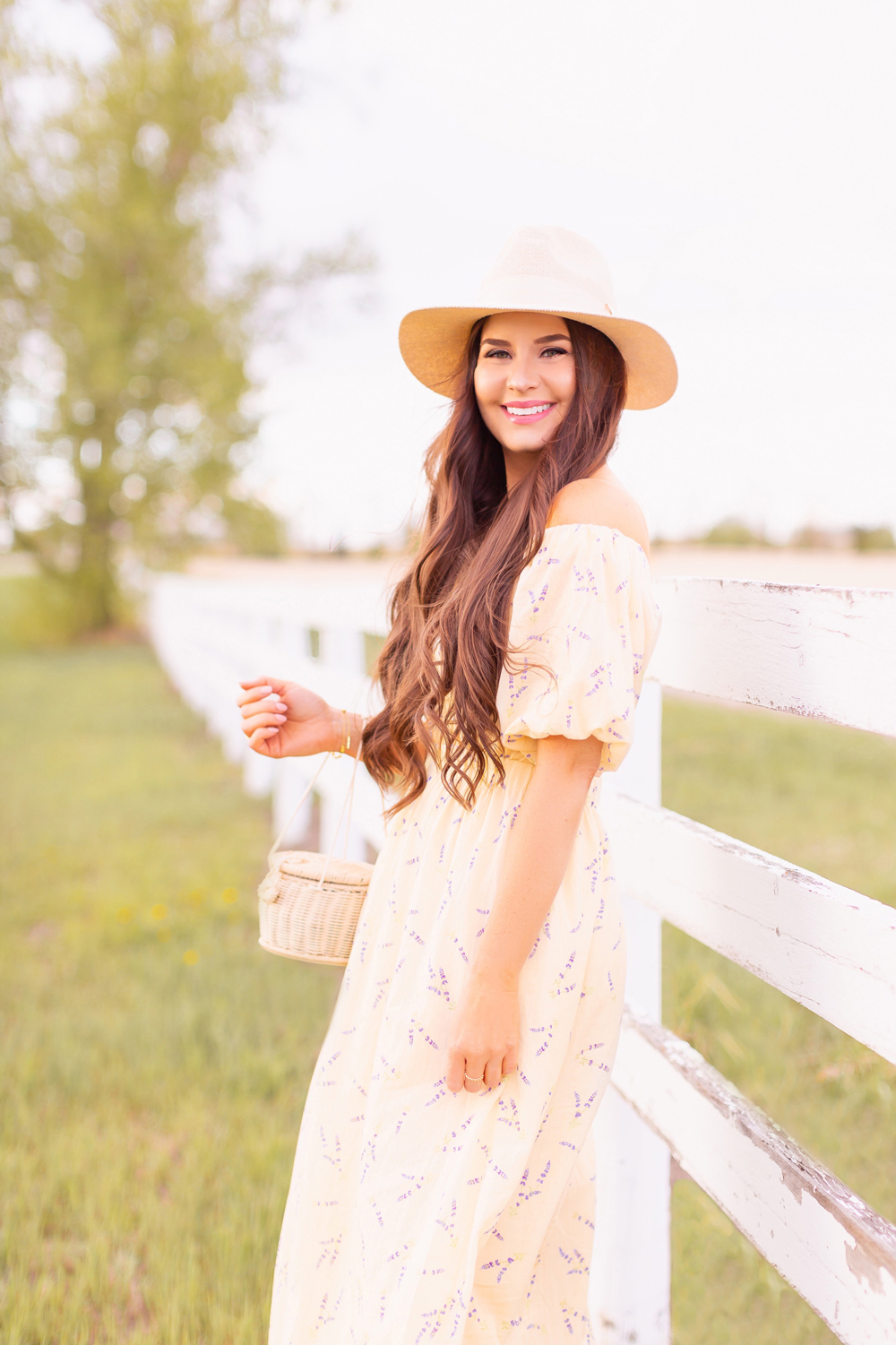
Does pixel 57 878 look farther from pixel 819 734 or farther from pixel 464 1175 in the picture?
pixel 819 734

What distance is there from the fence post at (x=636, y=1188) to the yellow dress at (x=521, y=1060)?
0.91ft

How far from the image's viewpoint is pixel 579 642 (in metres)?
1.39

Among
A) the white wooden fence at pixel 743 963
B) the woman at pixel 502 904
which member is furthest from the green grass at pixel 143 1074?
the white wooden fence at pixel 743 963

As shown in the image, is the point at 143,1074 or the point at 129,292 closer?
the point at 143,1074

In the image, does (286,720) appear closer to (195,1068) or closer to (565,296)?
(565,296)

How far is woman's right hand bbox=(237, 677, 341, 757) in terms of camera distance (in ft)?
6.20

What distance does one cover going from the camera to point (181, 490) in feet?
62.7

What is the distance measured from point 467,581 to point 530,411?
1.01ft

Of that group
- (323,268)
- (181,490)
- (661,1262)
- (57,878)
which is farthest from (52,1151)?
(323,268)

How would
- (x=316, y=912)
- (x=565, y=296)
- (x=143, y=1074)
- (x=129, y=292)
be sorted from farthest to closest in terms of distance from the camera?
1. (x=129, y=292)
2. (x=143, y=1074)
3. (x=316, y=912)
4. (x=565, y=296)

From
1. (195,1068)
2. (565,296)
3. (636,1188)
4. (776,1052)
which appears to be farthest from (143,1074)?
(565,296)

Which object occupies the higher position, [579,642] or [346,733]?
[579,642]

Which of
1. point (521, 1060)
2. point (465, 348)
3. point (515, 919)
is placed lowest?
point (521, 1060)

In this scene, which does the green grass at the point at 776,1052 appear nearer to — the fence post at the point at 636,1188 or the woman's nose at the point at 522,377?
the fence post at the point at 636,1188
